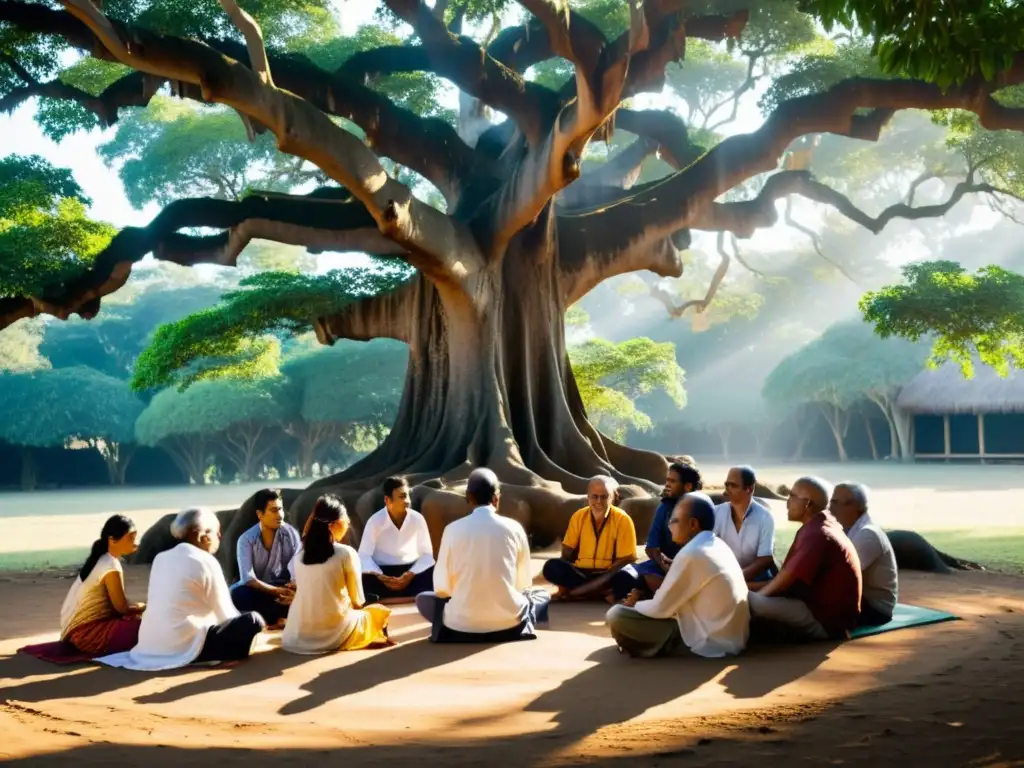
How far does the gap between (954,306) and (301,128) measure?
8.62 meters

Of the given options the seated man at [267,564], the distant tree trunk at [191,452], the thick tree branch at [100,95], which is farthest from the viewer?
the distant tree trunk at [191,452]

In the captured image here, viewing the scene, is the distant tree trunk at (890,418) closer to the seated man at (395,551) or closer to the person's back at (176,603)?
the seated man at (395,551)

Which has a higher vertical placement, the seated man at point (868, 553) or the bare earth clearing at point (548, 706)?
the seated man at point (868, 553)

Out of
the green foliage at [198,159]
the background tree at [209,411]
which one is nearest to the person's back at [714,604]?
the green foliage at [198,159]

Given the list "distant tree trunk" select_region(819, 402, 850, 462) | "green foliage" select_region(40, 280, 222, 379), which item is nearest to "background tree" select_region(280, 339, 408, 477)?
"green foliage" select_region(40, 280, 222, 379)

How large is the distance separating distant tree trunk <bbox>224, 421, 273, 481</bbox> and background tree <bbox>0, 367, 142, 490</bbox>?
3660mm

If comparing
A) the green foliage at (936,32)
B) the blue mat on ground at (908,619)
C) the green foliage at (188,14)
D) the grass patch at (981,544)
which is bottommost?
the grass patch at (981,544)

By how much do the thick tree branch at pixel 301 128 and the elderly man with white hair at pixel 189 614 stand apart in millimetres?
5130

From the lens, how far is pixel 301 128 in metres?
10.9

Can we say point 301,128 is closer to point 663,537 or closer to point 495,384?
point 495,384

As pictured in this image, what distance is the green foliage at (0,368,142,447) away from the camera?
38.7 metres

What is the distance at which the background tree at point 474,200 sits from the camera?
40.1ft

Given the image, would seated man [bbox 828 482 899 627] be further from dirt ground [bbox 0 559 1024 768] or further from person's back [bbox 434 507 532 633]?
person's back [bbox 434 507 532 633]

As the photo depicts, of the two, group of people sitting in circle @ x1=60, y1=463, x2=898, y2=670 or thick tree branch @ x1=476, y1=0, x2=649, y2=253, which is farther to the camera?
thick tree branch @ x1=476, y1=0, x2=649, y2=253
